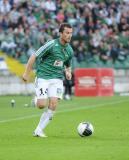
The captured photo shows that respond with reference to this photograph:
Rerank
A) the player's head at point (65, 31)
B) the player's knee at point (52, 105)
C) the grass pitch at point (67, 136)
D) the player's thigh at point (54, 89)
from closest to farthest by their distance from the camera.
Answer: the grass pitch at point (67, 136)
the player's head at point (65, 31)
the player's knee at point (52, 105)
the player's thigh at point (54, 89)

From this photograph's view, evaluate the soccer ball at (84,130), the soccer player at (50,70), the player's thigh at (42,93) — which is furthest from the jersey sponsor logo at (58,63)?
the soccer ball at (84,130)

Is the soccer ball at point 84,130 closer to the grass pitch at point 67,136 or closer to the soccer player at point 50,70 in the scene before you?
the grass pitch at point 67,136

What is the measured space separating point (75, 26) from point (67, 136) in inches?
953

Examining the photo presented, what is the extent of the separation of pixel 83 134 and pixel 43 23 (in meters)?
24.4

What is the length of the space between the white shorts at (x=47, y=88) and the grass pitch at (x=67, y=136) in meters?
0.87

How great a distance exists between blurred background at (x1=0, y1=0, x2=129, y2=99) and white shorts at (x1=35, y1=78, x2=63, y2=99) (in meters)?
20.9

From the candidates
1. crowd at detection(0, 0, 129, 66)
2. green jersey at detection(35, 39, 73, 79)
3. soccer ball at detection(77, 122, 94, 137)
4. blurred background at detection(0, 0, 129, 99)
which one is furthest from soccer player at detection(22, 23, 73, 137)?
crowd at detection(0, 0, 129, 66)

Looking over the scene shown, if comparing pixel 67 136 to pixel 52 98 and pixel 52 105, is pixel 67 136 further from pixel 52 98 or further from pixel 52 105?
pixel 52 98

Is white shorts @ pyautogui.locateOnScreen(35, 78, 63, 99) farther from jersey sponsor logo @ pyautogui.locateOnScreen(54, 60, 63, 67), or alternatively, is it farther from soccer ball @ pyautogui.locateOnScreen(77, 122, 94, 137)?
soccer ball @ pyautogui.locateOnScreen(77, 122, 94, 137)

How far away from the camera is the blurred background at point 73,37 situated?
3734cm

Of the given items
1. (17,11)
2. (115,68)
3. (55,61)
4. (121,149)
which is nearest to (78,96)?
(115,68)

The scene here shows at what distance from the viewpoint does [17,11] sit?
39844 millimetres

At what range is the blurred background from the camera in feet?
123

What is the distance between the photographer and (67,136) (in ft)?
49.8
